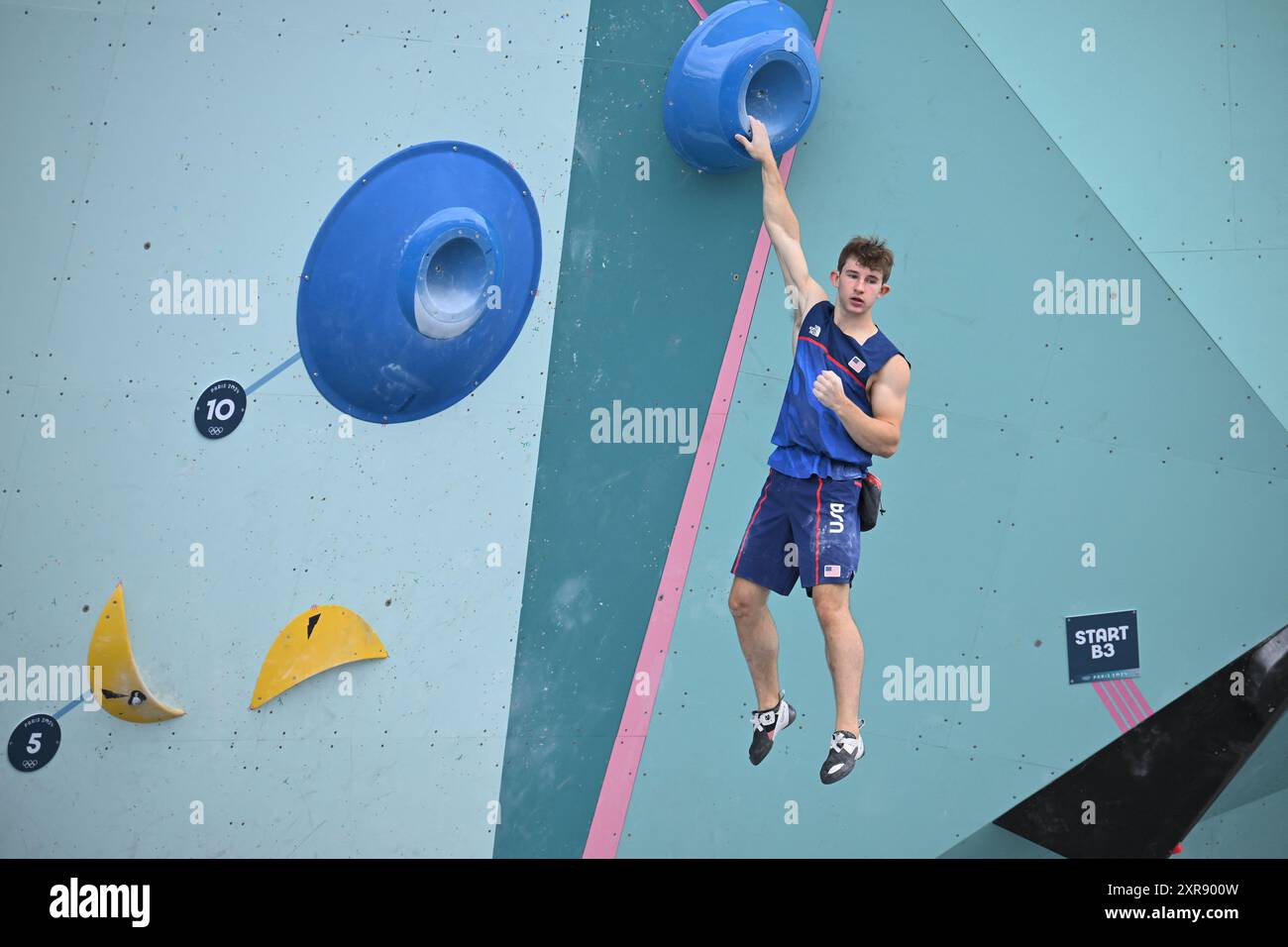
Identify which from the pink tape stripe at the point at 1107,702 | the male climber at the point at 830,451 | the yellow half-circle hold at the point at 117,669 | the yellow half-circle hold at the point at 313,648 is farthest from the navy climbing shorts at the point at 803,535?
the yellow half-circle hold at the point at 117,669

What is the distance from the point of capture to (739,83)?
4.98 m

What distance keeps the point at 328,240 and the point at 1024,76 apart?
273cm

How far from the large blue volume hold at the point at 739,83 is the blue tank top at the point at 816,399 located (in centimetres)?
95

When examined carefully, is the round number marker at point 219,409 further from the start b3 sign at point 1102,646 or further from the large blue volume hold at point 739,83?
the start b3 sign at point 1102,646

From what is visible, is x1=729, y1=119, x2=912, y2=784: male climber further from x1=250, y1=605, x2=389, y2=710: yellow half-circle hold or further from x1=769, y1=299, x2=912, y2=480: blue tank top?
x1=250, y1=605, x2=389, y2=710: yellow half-circle hold

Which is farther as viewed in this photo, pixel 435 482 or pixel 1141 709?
pixel 1141 709

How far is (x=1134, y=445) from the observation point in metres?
5.70

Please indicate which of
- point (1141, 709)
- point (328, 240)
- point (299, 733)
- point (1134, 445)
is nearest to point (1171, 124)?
point (1134, 445)

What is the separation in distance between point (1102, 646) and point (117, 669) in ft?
12.3

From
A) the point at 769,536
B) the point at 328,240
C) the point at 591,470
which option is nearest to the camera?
the point at 769,536

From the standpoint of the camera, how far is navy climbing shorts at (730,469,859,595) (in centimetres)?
443

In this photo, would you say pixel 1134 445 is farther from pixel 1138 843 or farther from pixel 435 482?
pixel 435 482

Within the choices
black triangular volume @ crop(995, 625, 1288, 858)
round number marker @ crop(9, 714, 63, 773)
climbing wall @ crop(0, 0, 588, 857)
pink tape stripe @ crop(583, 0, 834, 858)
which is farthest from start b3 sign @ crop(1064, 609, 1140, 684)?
round number marker @ crop(9, 714, 63, 773)

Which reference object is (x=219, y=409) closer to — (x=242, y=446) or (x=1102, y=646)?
(x=242, y=446)
